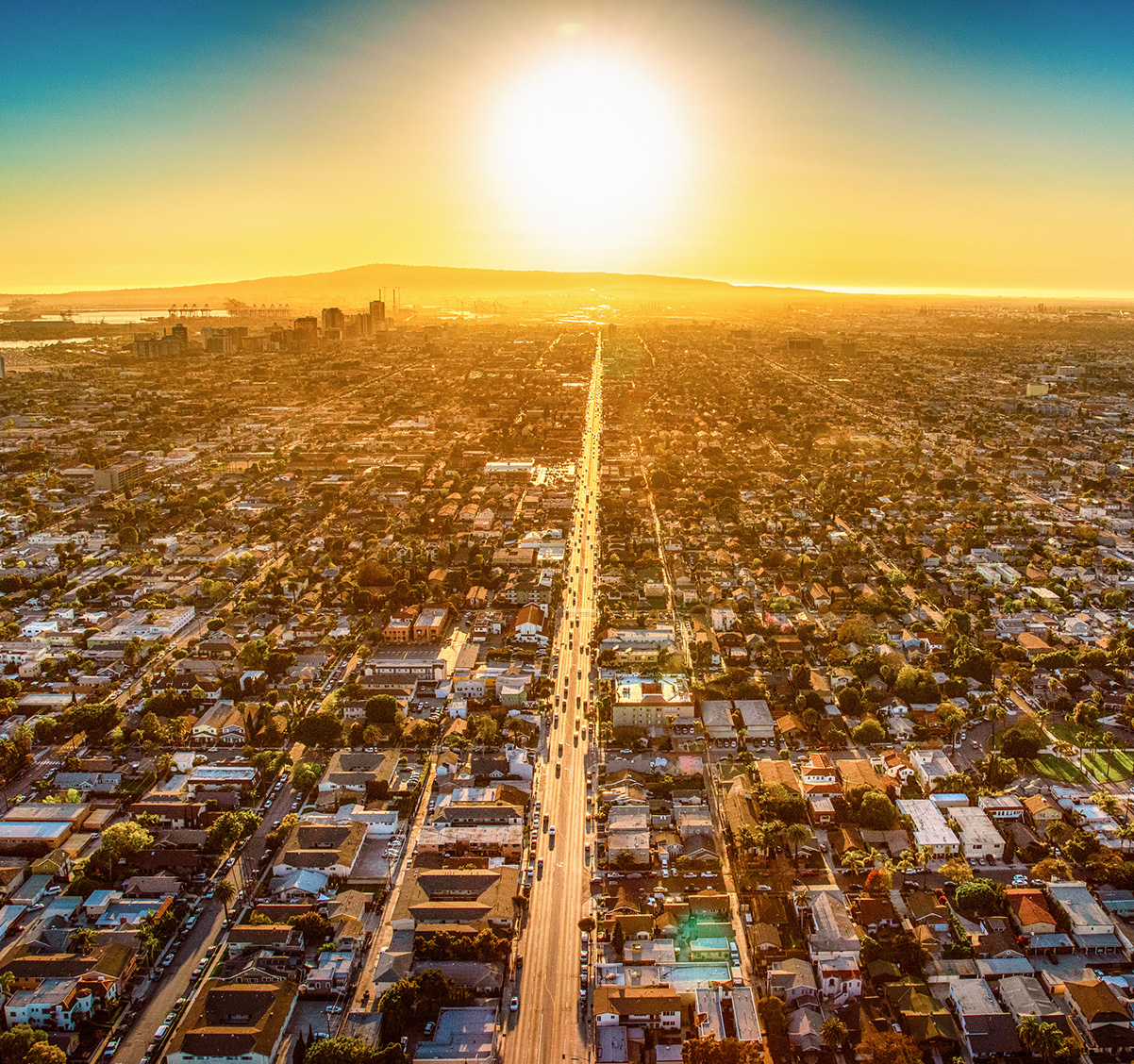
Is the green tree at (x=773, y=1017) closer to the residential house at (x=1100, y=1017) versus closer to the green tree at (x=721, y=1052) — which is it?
the green tree at (x=721, y=1052)

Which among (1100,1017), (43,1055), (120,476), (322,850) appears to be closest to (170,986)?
(43,1055)

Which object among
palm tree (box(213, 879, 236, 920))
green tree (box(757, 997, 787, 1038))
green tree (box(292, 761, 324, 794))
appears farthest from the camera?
green tree (box(292, 761, 324, 794))

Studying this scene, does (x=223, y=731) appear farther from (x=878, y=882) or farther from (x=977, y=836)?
(x=977, y=836)

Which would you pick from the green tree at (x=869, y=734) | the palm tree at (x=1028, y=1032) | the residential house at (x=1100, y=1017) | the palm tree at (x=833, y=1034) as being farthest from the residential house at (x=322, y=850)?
the residential house at (x=1100, y=1017)

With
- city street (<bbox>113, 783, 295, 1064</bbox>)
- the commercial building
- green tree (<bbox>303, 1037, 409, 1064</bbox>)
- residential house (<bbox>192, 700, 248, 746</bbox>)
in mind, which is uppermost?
green tree (<bbox>303, 1037, 409, 1064</bbox>)

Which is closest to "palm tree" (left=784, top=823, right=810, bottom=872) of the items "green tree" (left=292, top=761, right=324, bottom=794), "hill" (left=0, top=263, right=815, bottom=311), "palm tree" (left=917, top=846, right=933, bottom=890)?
"palm tree" (left=917, top=846, right=933, bottom=890)

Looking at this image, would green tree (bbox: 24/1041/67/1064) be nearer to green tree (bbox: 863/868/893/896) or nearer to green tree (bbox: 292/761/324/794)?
green tree (bbox: 292/761/324/794)
